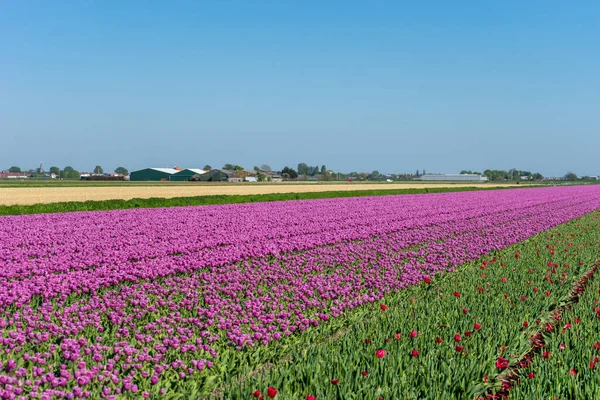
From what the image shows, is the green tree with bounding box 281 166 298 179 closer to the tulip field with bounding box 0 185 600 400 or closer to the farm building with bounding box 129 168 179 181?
the farm building with bounding box 129 168 179 181

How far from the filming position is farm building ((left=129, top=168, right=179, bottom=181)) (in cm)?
15562

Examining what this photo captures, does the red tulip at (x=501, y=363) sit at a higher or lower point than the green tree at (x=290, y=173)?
lower

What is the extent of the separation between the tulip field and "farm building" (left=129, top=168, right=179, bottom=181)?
14572 cm

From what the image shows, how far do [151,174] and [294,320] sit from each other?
159m

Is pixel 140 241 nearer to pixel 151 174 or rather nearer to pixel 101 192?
pixel 101 192

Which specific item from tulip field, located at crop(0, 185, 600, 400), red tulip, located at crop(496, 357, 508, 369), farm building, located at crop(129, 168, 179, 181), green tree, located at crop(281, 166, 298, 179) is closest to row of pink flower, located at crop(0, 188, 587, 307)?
tulip field, located at crop(0, 185, 600, 400)

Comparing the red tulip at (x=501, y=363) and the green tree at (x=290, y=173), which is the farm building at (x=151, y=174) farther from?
the red tulip at (x=501, y=363)

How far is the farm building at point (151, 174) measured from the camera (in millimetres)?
155625

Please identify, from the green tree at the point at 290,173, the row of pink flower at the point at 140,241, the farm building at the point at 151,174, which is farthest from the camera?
the green tree at the point at 290,173

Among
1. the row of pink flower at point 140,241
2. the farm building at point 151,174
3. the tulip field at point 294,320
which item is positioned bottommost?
the tulip field at point 294,320

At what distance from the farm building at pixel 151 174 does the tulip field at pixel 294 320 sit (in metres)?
146

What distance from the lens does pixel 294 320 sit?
23.7 ft

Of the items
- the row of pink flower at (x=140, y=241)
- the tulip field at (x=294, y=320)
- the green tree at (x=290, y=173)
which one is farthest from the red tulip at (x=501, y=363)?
the green tree at (x=290, y=173)

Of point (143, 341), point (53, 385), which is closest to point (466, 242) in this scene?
point (143, 341)
